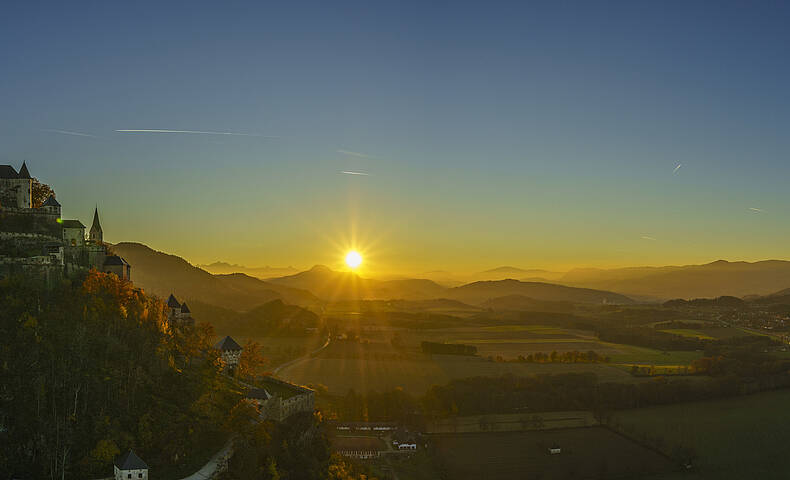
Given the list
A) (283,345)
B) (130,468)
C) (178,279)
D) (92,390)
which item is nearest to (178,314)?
(92,390)

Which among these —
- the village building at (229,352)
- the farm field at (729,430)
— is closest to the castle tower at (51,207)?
the village building at (229,352)

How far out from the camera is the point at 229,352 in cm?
5434

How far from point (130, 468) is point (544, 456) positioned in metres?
48.0

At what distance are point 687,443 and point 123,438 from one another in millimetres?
64975

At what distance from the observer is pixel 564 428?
74.2 m

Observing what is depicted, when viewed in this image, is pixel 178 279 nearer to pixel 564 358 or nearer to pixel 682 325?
pixel 564 358

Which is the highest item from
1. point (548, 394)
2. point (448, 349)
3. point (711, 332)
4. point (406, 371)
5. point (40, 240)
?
point (40, 240)

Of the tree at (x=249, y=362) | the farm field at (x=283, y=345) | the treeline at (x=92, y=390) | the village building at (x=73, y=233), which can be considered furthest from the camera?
the farm field at (x=283, y=345)

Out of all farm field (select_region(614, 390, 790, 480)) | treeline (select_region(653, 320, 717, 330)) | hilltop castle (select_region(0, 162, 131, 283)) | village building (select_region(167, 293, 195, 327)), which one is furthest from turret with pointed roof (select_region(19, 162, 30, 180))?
treeline (select_region(653, 320, 717, 330))

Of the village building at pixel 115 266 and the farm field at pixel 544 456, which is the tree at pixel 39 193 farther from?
the farm field at pixel 544 456

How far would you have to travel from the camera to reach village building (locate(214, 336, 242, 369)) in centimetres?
5381

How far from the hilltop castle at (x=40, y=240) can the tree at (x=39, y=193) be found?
0.13 meters

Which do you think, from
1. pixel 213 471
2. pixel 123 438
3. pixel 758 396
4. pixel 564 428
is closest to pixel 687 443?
pixel 564 428

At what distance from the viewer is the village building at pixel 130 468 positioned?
3250 centimetres
